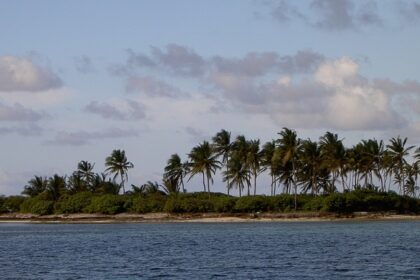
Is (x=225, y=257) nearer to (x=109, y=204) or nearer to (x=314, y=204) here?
(x=314, y=204)

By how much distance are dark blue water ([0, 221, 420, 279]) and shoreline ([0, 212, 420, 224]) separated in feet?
126

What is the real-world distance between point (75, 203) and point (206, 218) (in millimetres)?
27425

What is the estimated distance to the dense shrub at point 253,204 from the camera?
118 m

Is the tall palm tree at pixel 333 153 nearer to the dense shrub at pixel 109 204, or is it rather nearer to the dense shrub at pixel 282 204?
the dense shrub at pixel 282 204

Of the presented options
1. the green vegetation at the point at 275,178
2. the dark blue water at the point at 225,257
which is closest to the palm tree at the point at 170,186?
the green vegetation at the point at 275,178

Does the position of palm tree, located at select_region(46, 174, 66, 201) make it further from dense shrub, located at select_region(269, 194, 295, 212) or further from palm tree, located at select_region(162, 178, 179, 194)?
dense shrub, located at select_region(269, 194, 295, 212)

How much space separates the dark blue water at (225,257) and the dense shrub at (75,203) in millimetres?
58341

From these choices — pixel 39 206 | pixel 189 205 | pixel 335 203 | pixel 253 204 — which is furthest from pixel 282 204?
pixel 39 206

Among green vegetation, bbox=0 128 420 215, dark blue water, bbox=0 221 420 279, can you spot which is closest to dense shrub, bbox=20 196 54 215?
green vegetation, bbox=0 128 420 215

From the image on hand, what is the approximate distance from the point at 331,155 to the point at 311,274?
82345mm

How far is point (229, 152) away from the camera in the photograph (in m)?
131

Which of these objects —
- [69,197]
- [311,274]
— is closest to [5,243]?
[311,274]

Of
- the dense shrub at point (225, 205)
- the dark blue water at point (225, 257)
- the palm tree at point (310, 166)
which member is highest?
the palm tree at point (310, 166)

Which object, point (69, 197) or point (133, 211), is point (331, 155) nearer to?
point (133, 211)
